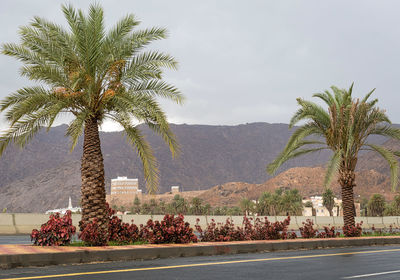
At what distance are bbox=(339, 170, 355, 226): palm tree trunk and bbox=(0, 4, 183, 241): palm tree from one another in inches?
441

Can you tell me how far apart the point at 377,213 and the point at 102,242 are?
12014 cm

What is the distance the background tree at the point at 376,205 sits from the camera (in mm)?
119438

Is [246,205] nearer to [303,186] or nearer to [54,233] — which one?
[303,186]

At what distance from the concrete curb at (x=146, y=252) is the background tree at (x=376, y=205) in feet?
352

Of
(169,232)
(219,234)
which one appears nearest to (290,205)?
(219,234)

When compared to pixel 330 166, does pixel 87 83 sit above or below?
above

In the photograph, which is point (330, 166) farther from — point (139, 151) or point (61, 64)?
point (61, 64)

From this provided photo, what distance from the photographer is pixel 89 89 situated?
13844 millimetres

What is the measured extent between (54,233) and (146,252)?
2.43m

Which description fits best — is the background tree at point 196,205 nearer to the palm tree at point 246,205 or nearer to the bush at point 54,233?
the palm tree at point 246,205

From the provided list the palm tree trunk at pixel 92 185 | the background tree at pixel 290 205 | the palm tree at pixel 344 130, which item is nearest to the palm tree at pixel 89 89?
the palm tree trunk at pixel 92 185

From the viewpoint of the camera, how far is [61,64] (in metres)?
15.2

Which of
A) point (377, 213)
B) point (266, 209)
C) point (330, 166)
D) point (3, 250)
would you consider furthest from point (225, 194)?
point (3, 250)

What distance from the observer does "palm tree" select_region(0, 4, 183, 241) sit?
1452cm
